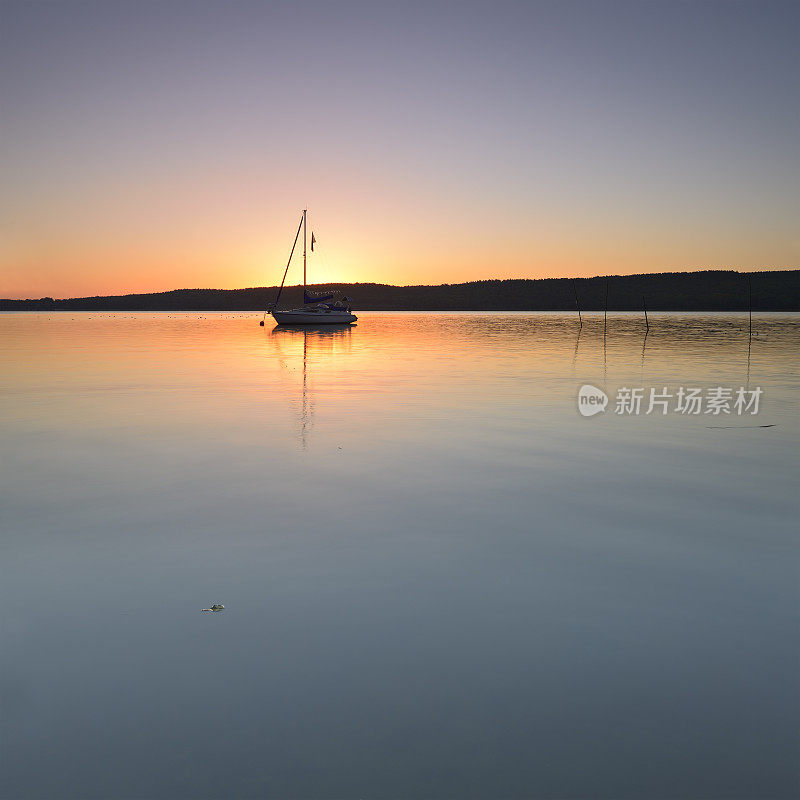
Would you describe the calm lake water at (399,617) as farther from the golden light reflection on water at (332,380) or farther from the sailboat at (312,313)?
the sailboat at (312,313)

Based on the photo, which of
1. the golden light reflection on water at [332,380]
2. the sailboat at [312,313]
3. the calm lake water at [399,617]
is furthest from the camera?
the sailboat at [312,313]

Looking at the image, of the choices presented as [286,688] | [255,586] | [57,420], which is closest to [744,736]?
[286,688]

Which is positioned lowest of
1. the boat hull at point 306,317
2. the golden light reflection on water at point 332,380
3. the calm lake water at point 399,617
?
the golden light reflection on water at point 332,380

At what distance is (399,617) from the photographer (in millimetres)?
5625

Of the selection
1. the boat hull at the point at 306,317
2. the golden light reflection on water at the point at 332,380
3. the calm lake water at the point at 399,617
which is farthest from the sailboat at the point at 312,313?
the calm lake water at the point at 399,617

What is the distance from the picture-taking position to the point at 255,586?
6262 mm

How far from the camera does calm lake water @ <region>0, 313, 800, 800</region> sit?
3883 mm

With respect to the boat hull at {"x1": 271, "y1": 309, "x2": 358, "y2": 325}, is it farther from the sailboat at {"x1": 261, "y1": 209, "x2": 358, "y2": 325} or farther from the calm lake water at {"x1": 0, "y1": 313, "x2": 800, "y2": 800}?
the calm lake water at {"x1": 0, "y1": 313, "x2": 800, "y2": 800}

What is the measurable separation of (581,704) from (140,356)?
3381cm

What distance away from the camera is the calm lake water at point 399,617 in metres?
Answer: 3.88

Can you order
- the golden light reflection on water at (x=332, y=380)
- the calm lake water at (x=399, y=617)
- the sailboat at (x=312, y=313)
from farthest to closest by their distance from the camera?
the sailboat at (x=312, y=313) < the golden light reflection on water at (x=332, y=380) < the calm lake water at (x=399, y=617)

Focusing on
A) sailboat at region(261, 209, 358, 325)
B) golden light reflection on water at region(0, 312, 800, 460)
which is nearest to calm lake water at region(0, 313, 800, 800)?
golden light reflection on water at region(0, 312, 800, 460)

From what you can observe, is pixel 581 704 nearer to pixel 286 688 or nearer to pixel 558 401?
pixel 286 688

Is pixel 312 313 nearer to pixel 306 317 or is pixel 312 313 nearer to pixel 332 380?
pixel 306 317
